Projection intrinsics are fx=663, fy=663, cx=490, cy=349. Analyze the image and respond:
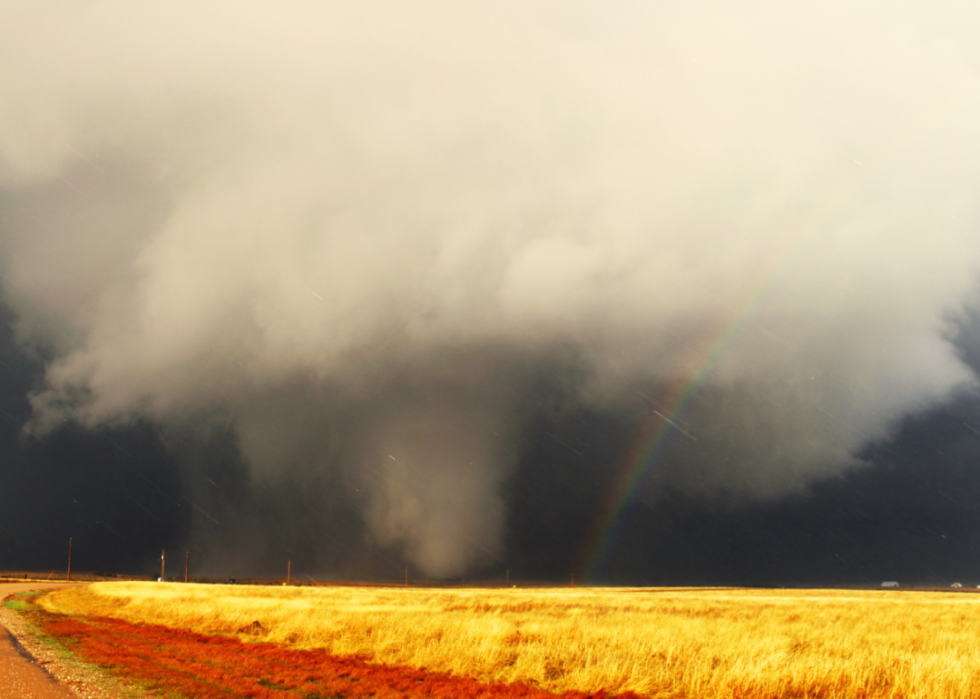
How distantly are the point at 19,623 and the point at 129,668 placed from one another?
1810cm

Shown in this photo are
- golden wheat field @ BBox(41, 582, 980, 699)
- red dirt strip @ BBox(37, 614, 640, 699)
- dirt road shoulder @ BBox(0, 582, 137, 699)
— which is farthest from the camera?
golden wheat field @ BBox(41, 582, 980, 699)

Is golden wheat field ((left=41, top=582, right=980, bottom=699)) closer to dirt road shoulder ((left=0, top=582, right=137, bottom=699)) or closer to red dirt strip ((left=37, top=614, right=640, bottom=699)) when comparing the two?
red dirt strip ((left=37, top=614, right=640, bottom=699))

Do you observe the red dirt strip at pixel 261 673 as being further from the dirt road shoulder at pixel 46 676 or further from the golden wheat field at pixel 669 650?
the golden wheat field at pixel 669 650

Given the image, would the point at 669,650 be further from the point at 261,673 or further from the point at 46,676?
the point at 46,676

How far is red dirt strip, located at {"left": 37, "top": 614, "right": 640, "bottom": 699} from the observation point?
15523 millimetres

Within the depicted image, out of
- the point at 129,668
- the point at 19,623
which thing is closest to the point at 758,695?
the point at 129,668

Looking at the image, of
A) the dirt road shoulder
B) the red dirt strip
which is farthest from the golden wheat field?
the dirt road shoulder

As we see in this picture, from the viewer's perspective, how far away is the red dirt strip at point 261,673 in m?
15.5

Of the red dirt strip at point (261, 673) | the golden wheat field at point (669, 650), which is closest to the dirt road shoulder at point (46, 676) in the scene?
the red dirt strip at point (261, 673)

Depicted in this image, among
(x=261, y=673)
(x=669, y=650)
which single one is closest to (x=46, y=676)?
(x=261, y=673)

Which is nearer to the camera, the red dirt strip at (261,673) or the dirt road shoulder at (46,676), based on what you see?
the dirt road shoulder at (46,676)

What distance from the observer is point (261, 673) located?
17766 mm

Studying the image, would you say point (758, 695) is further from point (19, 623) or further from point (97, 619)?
point (97, 619)

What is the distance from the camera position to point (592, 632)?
24.7 m
